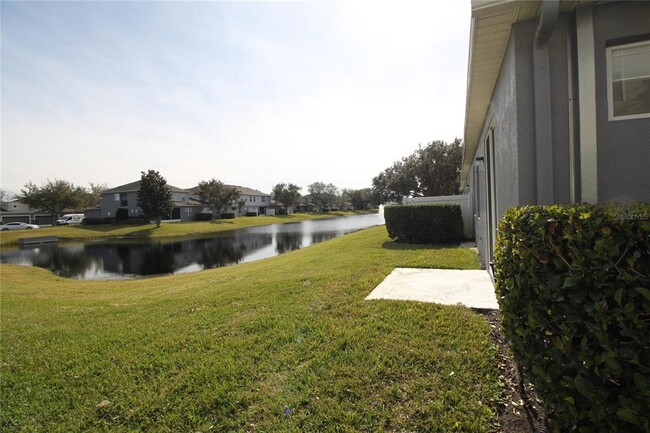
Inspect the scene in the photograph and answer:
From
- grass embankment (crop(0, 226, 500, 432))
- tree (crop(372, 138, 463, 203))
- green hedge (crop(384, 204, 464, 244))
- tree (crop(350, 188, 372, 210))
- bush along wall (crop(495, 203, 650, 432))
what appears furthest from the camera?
tree (crop(350, 188, 372, 210))

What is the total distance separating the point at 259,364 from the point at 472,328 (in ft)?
8.03

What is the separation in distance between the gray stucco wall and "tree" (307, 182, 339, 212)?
285ft

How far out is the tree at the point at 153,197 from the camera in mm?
43000

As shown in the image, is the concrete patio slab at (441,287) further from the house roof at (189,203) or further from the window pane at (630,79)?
the house roof at (189,203)

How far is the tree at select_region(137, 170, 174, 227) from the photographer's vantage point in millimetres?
43000

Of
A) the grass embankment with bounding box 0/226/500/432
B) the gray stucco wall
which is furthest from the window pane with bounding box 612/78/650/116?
the grass embankment with bounding box 0/226/500/432

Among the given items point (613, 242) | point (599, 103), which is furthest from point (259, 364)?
point (599, 103)

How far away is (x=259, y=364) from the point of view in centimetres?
365

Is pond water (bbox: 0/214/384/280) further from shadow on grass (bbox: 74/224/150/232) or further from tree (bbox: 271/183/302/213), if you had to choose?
tree (bbox: 271/183/302/213)

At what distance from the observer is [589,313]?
5.78 feet

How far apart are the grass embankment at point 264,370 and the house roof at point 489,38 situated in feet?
10.5

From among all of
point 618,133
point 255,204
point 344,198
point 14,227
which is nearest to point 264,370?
point 618,133

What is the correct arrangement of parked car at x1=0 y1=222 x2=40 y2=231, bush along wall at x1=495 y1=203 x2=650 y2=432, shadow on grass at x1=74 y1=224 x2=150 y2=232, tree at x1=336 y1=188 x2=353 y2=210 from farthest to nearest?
tree at x1=336 y1=188 x2=353 y2=210, parked car at x1=0 y1=222 x2=40 y2=231, shadow on grass at x1=74 y1=224 x2=150 y2=232, bush along wall at x1=495 y1=203 x2=650 y2=432

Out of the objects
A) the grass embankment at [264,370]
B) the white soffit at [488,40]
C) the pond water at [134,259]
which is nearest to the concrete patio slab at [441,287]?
the grass embankment at [264,370]
